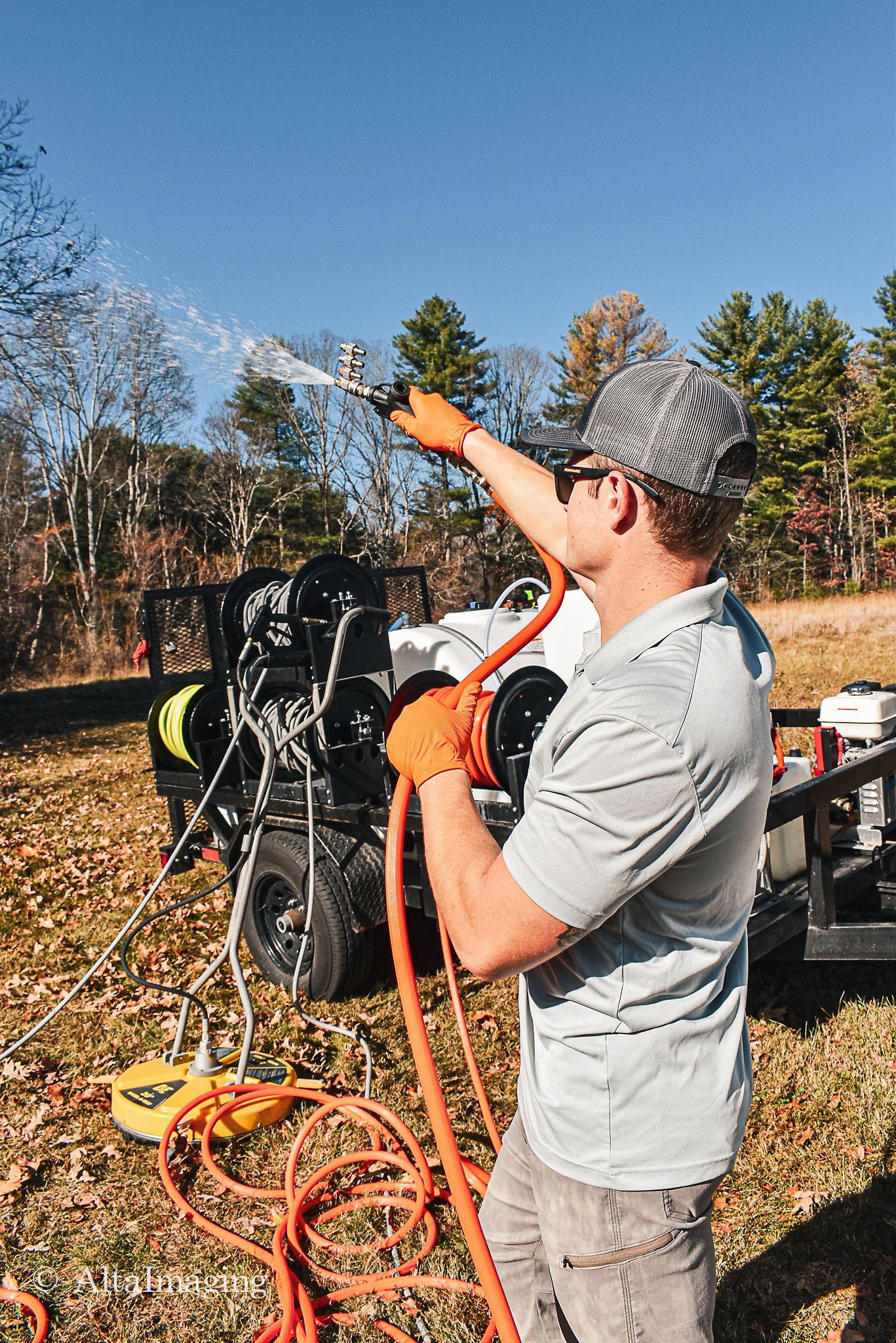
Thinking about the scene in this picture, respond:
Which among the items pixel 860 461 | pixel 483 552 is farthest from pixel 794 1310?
pixel 860 461

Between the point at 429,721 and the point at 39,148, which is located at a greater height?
the point at 39,148

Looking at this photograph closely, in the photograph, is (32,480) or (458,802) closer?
(458,802)

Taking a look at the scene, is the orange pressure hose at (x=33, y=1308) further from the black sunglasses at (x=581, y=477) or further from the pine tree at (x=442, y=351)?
the pine tree at (x=442, y=351)

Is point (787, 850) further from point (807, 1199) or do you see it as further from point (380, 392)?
point (380, 392)

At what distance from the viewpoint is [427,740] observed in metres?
1.78

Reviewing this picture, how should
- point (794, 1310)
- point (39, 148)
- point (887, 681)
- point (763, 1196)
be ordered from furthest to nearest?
point (39, 148) → point (887, 681) → point (763, 1196) → point (794, 1310)

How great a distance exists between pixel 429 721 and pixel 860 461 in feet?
152

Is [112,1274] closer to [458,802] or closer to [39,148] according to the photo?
[458,802]

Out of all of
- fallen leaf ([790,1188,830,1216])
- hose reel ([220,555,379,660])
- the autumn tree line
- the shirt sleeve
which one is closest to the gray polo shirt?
the shirt sleeve

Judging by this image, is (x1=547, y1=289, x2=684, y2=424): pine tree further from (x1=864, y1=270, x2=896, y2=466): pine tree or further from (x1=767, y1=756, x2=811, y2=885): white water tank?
(x1=767, y1=756, x2=811, y2=885): white water tank

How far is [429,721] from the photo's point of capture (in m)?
1.83

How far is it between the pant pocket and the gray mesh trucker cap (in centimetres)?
120

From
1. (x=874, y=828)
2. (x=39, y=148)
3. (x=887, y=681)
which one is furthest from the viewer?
(x=39, y=148)

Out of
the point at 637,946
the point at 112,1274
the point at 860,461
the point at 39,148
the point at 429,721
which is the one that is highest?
the point at 39,148
